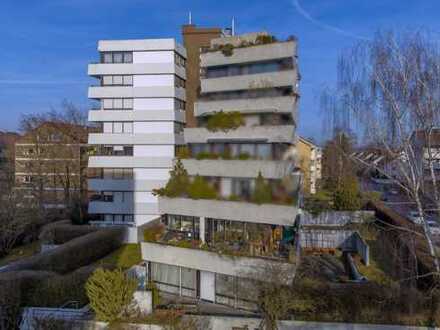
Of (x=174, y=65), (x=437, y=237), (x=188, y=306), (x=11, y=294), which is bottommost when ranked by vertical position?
(x=188, y=306)

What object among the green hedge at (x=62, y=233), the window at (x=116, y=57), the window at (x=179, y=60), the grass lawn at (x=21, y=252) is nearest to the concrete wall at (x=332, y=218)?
the window at (x=179, y=60)

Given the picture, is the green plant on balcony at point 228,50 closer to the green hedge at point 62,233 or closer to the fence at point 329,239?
the fence at point 329,239

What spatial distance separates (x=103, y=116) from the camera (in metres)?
32.1

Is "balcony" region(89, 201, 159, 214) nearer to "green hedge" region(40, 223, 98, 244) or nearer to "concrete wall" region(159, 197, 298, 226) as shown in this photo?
"green hedge" region(40, 223, 98, 244)

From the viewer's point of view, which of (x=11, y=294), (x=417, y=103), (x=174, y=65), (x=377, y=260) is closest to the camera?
(x=417, y=103)

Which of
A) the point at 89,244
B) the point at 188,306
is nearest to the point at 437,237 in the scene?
the point at 188,306

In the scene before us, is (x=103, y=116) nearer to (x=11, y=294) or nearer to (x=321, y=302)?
(x=11, y=294)

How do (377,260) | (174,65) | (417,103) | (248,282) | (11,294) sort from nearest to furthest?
(417,103)
(11,294)
(248,282)
(377,260)
(174,65)

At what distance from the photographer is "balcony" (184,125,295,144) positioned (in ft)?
57.9

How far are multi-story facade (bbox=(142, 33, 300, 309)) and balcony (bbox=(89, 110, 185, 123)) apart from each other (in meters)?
11.6

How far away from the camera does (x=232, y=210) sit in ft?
58.2

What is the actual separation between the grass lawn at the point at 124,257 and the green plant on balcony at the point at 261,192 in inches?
368

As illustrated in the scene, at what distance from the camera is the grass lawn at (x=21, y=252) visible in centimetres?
2549

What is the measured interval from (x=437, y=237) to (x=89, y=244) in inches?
728
